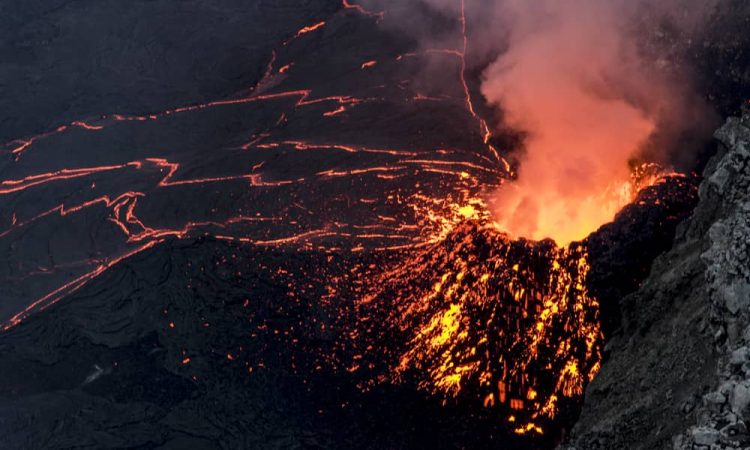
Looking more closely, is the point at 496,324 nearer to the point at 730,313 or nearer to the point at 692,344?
the point at 692,344

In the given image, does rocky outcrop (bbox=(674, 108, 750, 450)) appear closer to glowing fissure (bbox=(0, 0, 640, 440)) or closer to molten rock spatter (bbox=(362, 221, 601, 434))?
molten rock spatter (bbox=(362, 221, 601, 434))

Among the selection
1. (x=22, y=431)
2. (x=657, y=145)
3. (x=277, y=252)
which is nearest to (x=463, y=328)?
(x=277, y=252)

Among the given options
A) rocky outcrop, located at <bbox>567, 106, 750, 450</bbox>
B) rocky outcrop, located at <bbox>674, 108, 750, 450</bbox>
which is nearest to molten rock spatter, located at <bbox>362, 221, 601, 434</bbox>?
rocky outcrop, located at <bbox>567, 106, 750, 450</bbox>

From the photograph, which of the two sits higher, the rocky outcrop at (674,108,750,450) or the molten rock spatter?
the molten rock spatter

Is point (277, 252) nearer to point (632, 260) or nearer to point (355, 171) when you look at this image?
point (355, 171)

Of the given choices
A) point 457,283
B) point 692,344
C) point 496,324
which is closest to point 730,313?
point 692,344

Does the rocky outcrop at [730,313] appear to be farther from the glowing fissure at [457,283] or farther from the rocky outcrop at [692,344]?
the glowing fissure at [457,283]
